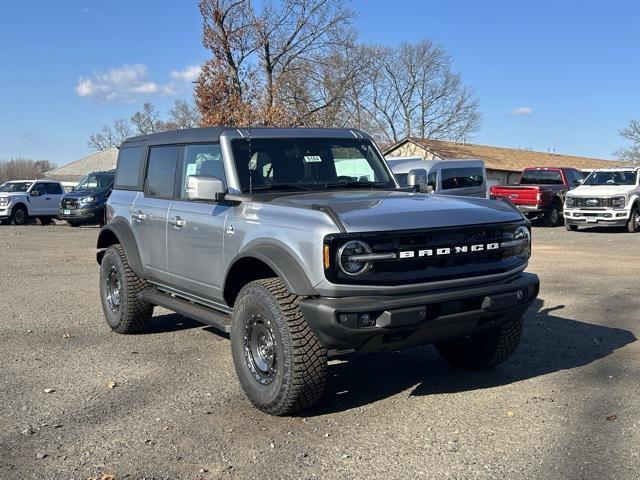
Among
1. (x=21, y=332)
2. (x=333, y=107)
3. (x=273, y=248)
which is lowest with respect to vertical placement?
(x=21, y=332)

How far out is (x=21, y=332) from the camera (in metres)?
7.48

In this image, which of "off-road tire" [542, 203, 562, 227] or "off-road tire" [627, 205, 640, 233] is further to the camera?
"off-road tire" [542, 203, 562, 227]

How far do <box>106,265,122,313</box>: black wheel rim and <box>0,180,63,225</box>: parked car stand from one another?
20.8 metres

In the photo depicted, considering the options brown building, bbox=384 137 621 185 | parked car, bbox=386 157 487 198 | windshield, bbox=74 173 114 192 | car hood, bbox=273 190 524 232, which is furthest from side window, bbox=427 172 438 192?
brown building, bbox=384 137 621 185

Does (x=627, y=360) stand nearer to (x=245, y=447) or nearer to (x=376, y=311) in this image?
(x=376, y=311)

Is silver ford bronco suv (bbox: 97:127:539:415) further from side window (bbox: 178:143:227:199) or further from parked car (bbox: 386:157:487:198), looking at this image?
parked car (bbox: 386:157:487:198)

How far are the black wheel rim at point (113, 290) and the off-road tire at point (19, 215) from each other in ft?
68.9

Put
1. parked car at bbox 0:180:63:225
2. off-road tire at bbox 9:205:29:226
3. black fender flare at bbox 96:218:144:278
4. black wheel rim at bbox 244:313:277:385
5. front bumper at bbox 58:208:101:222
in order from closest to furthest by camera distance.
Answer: black wheel rim at bbox 244:313:277:385, black fender flare at bbox 96:218:144:278, front bumper at bbox 58:208:101:222, parked car at bbox 0:180:63:225, off-road tire at bbox 9:205:29:226

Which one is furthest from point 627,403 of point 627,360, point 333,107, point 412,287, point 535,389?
point 333,107

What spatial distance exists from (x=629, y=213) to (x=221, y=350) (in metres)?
16.5

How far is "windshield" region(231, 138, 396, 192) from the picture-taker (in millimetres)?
5625

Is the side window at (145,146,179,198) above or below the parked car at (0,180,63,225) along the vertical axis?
above

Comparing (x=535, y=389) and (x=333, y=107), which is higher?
(x=333, y=107)

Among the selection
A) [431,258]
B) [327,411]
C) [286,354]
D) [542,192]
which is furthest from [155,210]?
[542,192]
